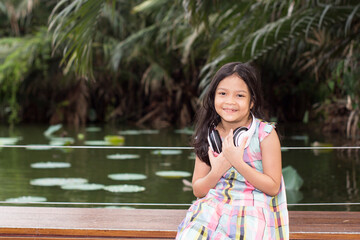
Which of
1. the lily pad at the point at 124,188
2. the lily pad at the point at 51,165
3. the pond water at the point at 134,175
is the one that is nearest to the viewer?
the pond water at the point at 134,175

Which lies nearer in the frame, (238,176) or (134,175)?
(238,176)

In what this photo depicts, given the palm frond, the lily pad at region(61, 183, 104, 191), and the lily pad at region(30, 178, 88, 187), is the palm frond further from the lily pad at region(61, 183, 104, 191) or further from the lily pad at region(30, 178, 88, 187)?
the lily pad at region(30, 178, 88, 187)

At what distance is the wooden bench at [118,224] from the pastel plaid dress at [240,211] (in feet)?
1.00

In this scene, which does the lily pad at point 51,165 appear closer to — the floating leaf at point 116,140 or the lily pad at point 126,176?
the lily pad at point 126,176

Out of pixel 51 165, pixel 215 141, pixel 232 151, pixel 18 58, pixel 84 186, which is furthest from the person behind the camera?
pixel 18 58

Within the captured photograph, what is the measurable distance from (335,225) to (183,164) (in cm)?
311

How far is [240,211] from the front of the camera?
1.43 meters

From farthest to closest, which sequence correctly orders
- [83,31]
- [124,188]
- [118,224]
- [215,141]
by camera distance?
[124,188], [83,31], [118,224], [215,141]

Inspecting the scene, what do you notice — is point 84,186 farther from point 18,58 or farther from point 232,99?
point 18,58

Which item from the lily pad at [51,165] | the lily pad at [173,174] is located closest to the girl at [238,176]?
the lily pad at [173,174]

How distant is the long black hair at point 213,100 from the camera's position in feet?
4.88

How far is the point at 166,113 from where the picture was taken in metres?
10.5

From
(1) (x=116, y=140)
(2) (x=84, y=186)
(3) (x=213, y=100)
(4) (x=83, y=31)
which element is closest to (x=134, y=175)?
(2) (x=84, y=186)

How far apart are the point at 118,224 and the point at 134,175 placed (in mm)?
2342
